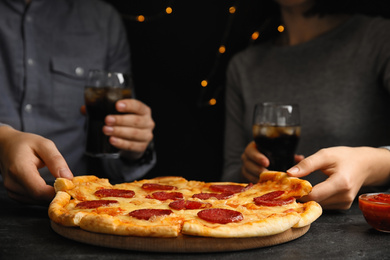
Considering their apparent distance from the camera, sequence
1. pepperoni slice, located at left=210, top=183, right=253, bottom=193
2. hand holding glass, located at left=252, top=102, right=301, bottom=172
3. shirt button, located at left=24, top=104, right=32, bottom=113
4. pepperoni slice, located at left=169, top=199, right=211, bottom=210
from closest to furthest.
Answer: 1. pepperoni slice, located at left=169, top=199, right=211, bottom=210
2. pepperoni slice, located at left=210, top=183, right=253, bottom=193
3. hand holding glass, located at left=252, top=102, right=301, bottom=172
4. shirt button, located at left=24, top=104, right=32, bottom=113

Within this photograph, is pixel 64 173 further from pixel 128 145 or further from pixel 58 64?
pixel 58 64

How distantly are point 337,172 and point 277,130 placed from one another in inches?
17.3

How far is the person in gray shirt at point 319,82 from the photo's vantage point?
84.6 inches

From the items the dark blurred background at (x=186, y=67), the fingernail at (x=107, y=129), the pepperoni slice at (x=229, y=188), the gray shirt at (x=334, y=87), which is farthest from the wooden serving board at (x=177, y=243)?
the dark blurred background at (x=186, y=67)

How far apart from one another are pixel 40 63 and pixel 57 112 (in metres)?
0.29

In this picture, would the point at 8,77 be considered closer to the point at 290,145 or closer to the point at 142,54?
the point at 142,54

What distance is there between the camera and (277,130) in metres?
1.73

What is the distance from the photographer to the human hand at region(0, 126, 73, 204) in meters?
1.33

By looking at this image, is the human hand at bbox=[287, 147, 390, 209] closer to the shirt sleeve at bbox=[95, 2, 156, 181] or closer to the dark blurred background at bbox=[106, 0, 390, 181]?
the shirt sleeve at bbox=[95, 2, 156, 181]

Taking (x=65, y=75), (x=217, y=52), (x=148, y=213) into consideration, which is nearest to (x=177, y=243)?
(x=148, y=213)

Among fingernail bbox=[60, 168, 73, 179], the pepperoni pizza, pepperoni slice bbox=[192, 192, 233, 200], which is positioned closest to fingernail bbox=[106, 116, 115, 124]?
the pepperoni pizza

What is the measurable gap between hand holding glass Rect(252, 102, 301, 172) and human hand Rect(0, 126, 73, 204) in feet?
2.64

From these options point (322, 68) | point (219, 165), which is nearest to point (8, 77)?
point (219, 165)

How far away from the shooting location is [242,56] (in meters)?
2.62
